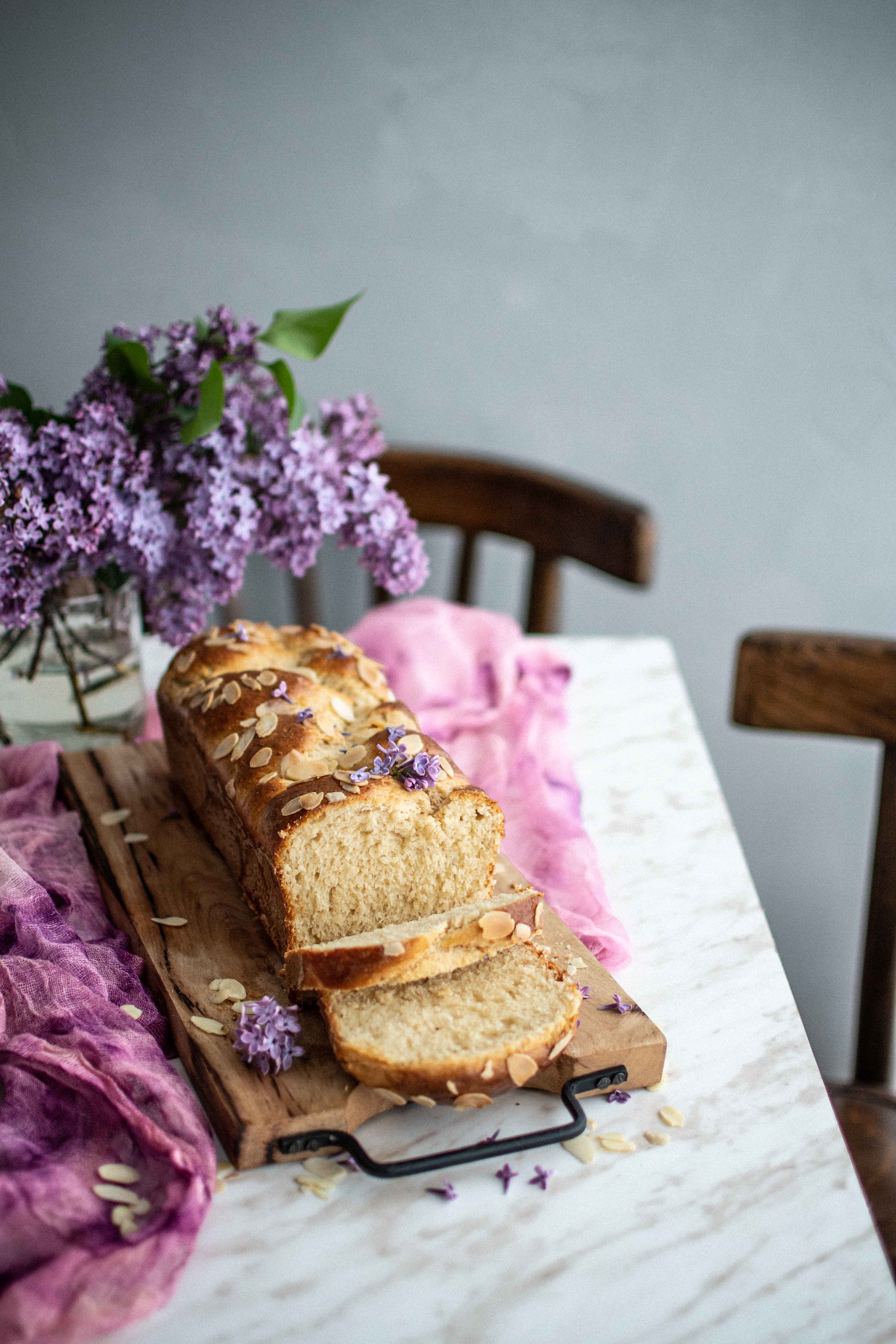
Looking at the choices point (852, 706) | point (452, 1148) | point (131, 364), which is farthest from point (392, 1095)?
point (852, 706)

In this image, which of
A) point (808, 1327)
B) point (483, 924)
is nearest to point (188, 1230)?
point (483, 924)

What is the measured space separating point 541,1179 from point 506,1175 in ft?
0.12

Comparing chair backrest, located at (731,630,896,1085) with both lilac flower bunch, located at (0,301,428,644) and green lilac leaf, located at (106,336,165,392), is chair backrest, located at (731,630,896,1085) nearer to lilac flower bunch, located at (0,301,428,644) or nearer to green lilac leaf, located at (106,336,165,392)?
lilac flower bunch, located at (0,301,428,644)

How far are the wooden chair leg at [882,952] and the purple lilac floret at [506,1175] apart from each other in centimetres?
116

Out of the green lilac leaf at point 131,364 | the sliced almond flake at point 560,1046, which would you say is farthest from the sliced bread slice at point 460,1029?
the green lilac leaf at point 131,364

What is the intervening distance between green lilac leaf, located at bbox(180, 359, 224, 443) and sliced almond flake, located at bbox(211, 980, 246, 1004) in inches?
28.7

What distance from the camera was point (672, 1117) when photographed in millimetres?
1180

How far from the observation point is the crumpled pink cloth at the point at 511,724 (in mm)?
1554

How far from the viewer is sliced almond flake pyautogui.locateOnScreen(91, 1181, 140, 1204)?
3.35 feet

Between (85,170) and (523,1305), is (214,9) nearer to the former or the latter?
(85,170)

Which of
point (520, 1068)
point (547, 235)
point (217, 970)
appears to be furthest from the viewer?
point (547, 235)

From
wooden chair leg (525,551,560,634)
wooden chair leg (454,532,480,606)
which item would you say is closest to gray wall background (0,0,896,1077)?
wooden chair leg (454,532,480,606)

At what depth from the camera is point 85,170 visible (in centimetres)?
256

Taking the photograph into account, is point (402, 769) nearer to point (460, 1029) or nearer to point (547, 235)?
point (460, 1029)
